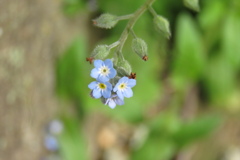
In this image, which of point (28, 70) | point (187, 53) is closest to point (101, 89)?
point (28, 70)

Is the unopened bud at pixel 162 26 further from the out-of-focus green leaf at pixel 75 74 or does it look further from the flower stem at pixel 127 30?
the out-of-focus green leaf at pixel 75 74

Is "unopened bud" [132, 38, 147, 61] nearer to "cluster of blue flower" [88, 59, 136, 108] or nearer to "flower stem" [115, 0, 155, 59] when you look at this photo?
"flower stem" [115, 0, 155, 59]

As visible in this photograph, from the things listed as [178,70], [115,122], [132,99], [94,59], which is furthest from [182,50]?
[94,59]

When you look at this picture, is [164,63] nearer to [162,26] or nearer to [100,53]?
[162,26]

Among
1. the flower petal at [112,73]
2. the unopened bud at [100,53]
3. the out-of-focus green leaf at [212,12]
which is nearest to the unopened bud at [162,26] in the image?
the unopened bud at [100,53]

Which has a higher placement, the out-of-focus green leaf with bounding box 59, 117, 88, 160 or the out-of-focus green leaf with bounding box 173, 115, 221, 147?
the out-of-focus green leaf with bounding box 173, 115, 221, 147

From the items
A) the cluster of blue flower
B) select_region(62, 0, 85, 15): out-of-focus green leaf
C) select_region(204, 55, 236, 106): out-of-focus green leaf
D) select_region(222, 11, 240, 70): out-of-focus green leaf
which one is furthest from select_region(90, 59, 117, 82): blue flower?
select_region(204, 55, 236, 106): out-of-focus green leaf
